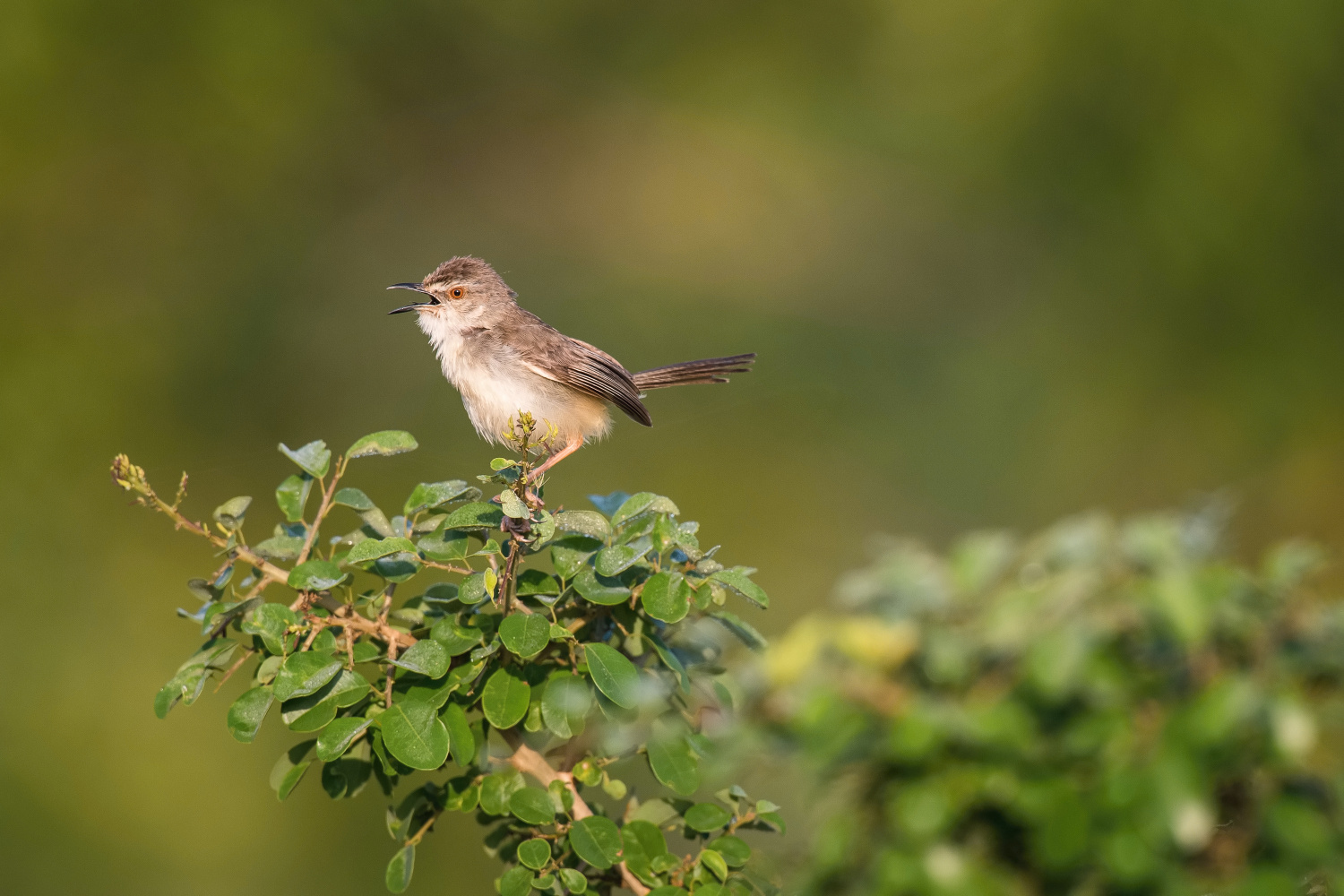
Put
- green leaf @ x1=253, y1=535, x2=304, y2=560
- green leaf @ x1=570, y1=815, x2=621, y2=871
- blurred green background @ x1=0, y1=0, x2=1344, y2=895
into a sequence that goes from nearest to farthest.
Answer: green leaf @ x1=570, y1=815, x2=621, y2=871
green leaf @ x1=253, y1=535, x2=304, y2=560
blurred green background @ x1=0, y1=0, x2=1344, y2=895

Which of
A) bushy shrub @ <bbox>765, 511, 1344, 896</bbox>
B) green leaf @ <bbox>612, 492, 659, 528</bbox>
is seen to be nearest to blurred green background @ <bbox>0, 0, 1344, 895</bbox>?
green leaf @ <bbox>612, 492, 659, 528</bbox>

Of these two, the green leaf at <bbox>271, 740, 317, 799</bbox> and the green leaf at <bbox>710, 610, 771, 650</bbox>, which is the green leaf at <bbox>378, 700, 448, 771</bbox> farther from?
the green leaf at <bbox>710, 610, 771, 650</bbox>

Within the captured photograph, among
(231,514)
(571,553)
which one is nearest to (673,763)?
(571,553)

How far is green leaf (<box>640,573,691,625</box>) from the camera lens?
4.63 feet

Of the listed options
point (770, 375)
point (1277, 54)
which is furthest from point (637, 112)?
point (1277, 54)

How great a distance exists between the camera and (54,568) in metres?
5.08

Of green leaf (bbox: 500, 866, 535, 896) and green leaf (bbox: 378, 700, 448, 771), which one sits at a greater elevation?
green leaf (bbox: 378, 700, 448, 771)

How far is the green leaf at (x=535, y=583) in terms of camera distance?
5.11 ft

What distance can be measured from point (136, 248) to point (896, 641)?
5.88m

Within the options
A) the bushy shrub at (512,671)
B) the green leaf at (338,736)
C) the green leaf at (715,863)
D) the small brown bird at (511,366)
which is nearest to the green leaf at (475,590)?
the bushy shrub at (512,671)

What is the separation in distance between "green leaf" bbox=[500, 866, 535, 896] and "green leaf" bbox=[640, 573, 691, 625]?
37 cm

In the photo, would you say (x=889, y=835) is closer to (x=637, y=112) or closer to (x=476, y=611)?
(x=476, y=611)

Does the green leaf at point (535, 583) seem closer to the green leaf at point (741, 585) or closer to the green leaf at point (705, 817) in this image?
the green leaf at point (741, 585)

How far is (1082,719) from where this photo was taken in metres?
0.83
